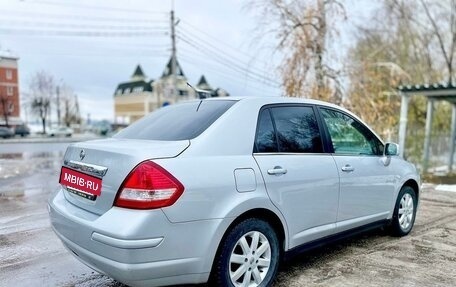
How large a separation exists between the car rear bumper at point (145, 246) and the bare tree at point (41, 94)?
54.0 metres

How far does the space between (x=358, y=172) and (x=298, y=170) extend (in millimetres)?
960

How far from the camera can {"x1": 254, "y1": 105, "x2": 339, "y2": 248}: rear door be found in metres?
3.17

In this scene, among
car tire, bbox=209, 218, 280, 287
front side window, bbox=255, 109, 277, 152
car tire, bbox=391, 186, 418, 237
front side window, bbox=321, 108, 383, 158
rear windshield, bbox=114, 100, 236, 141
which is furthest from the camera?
car tire, bbox=391, 186, 418, 237

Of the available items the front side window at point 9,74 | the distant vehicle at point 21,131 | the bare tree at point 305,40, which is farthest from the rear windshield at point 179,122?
the front side window at point 9,74

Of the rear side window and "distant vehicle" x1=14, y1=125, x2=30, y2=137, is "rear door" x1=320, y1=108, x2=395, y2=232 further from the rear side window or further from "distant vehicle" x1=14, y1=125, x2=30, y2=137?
"distant vehicle" x1=14, y1=125, x2=30, y2=137

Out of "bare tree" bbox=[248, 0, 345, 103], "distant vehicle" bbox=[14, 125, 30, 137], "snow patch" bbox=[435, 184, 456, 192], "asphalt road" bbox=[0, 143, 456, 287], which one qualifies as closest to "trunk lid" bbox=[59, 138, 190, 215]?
"asphalt road" bbox=[0, 143, 456, 287]

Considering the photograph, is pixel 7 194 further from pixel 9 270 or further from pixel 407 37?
pixel 407 37

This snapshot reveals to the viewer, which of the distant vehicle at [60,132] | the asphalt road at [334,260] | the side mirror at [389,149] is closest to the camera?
the asphalt road at [334,260]

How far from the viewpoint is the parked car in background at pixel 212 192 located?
2576 mm

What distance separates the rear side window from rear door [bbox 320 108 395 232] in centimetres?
24

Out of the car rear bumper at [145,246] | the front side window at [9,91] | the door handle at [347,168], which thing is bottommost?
the car rear bumper at [145,246]

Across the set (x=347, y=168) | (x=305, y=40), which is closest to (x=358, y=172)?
(x=347, y=168)

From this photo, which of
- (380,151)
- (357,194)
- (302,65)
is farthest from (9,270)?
(302,65)

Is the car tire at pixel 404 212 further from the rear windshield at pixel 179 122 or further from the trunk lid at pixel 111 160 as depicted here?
the trunk lid at pixel 111 160
